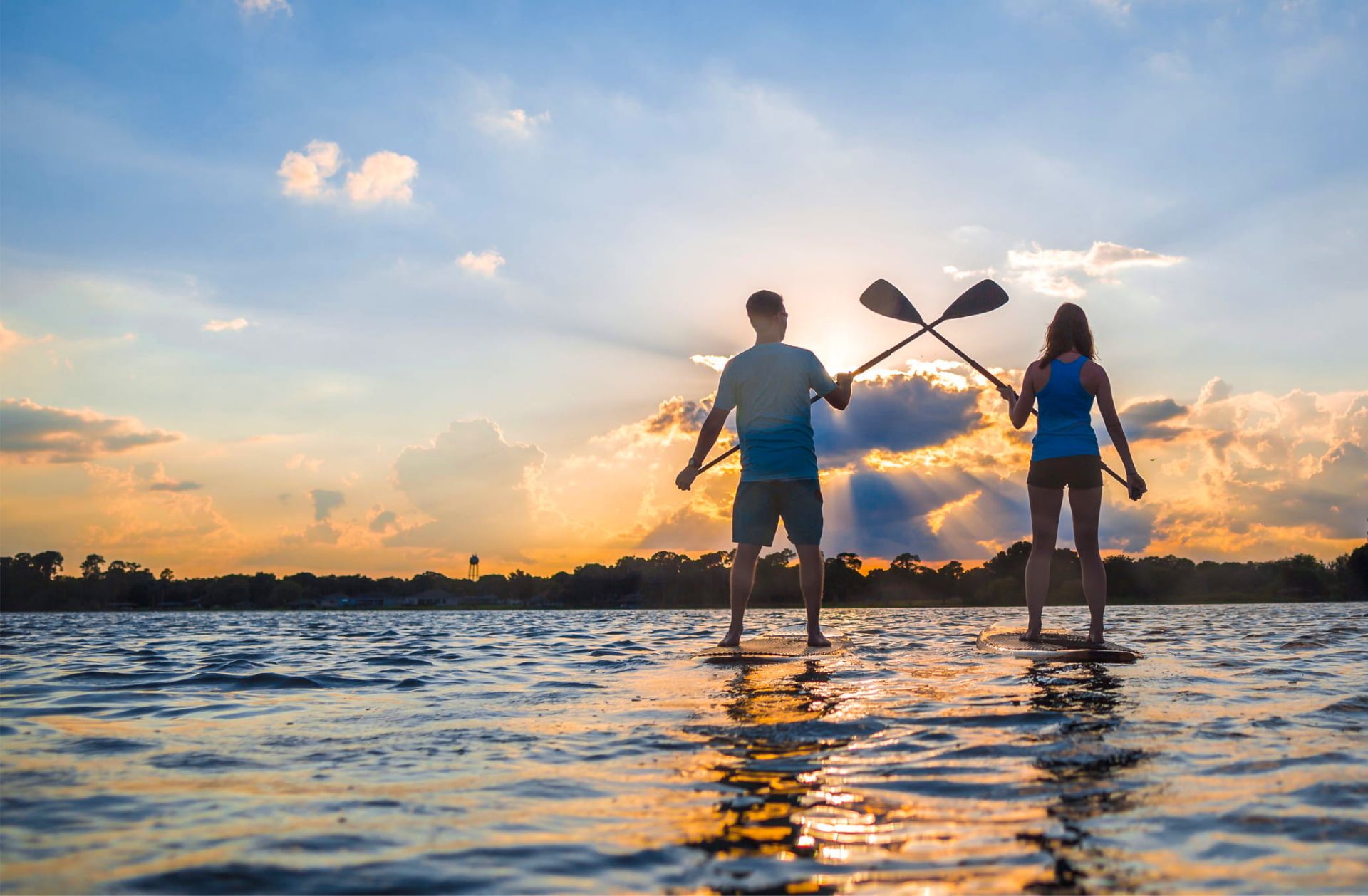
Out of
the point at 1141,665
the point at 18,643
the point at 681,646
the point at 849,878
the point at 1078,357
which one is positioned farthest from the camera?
the point at 18,643

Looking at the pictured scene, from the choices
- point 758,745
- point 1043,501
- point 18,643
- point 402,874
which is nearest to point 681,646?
point 1043,501

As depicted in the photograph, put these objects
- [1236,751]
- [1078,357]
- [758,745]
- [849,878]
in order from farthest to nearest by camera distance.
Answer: [1078,357] < [758,745] < [1236,751] < [849,878]

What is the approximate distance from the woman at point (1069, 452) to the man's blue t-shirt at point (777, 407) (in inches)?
68.8

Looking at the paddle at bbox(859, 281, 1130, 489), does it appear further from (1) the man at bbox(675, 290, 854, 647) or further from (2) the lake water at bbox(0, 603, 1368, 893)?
(2) the lake water at bbox(0, 603, 1368, 893)

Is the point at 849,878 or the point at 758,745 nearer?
the point at 849,878

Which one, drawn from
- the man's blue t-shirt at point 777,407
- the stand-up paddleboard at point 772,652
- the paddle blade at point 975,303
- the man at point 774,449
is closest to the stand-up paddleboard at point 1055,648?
the stand-up paddleboard at point 772,652

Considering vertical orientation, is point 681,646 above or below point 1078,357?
below

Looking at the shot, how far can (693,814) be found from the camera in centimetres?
247

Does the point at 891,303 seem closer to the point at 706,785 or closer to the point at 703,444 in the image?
the point at 703,444

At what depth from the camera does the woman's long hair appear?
7.52 m

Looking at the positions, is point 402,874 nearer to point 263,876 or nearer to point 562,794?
point 263,876

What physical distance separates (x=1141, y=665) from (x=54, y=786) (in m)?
5.93

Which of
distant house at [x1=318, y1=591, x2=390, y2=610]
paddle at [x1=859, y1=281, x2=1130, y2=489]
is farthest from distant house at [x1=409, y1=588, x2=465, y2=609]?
paddle at [x1=859, y1=281, x2=1130, y2=489]

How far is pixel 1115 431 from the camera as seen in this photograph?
741 cm
